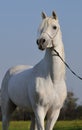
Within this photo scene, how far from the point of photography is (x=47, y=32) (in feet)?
25.6

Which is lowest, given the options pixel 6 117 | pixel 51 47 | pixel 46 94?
pixel 6 117

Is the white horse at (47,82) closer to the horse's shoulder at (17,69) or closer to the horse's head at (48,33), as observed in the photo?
the horse's head at (48,33)

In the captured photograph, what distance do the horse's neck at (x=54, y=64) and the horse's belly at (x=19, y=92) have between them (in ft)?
2.20

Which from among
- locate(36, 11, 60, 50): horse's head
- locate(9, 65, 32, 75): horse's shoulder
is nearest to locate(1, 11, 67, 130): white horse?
locate(36, 11, 60, 50): horse's head

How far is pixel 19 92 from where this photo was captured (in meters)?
8.71

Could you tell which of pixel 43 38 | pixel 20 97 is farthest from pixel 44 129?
pixel 43 38

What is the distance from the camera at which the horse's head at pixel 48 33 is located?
761 cm

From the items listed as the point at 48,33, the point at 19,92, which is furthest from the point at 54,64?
the point at 19,92

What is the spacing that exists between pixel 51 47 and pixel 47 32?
28 cm

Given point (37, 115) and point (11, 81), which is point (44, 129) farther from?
point (11, 81)

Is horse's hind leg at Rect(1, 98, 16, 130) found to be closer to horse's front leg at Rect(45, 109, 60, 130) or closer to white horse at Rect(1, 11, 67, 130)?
white horse at Rect(1, 11, 67, 130)

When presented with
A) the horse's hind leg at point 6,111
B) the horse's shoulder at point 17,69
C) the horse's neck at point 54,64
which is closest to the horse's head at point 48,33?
the horse's neck at point 54,64

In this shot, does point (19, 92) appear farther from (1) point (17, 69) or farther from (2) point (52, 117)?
(1) point (17, 69)

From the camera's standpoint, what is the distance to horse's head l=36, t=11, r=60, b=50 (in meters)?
7.61
